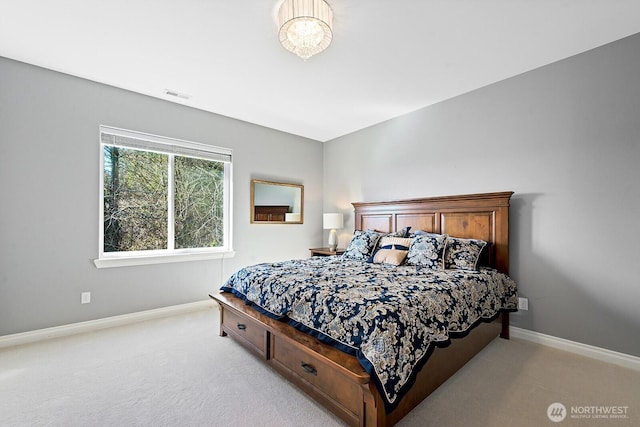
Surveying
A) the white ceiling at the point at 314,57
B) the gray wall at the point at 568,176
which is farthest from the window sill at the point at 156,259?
the gray wall at the point at 568,176

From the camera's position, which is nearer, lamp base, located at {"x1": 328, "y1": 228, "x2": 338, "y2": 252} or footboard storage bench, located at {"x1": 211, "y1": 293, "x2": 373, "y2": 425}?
footboard storage bench, located at {"x1": 211, "y1": 293, "x2": 373, "y2": 425}

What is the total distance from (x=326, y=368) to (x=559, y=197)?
2.63 m

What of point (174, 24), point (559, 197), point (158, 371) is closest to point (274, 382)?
point (158, 371)

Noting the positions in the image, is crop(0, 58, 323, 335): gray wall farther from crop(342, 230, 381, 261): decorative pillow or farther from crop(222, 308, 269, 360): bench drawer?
crop(342, 230, 381, 261): decorative pillow

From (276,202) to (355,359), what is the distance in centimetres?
330

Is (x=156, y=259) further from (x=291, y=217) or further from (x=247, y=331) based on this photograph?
(x=291, y=217)

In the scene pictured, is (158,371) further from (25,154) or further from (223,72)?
(223,72)

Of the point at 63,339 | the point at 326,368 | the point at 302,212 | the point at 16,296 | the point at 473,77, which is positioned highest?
the point at 473,77

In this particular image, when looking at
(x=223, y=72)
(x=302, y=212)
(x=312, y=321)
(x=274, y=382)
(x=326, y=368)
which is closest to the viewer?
(x=326, y=368)

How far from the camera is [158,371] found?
7.18 feet

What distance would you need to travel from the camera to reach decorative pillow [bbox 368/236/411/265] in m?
3.02

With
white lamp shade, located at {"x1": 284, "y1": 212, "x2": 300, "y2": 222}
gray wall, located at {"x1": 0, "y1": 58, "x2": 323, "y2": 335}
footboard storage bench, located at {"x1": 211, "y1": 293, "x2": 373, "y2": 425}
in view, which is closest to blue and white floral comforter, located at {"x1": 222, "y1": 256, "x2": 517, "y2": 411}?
footboard storage bench, located at {"x1": 211, "y1": 293, "x2": 373, "y2": 425}

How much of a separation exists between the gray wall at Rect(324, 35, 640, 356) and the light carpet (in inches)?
17.6

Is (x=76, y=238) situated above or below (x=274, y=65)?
below
